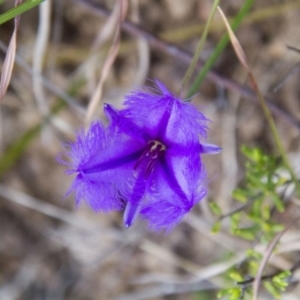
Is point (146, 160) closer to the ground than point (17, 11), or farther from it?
closer to the ground

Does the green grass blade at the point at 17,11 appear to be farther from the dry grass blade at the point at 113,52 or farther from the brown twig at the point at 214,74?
the brown twig at the point at 214,74

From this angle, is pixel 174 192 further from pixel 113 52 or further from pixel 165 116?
pixel 113 52

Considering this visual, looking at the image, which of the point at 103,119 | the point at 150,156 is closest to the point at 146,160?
the point at 150,156

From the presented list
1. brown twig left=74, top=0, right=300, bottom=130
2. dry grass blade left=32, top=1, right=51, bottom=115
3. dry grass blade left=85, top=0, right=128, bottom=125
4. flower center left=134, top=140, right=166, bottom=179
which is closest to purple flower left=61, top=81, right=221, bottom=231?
flower center left=134, top=140, right=166, bottom=179

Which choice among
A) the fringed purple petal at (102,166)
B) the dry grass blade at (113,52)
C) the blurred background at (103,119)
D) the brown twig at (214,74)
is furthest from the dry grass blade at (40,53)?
the fringed purple petal at (102,166)

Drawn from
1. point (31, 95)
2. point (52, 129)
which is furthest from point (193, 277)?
point (31, 95)

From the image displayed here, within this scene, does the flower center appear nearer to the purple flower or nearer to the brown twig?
the purple flower

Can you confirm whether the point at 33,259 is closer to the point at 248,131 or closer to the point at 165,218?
the point at 248,131
